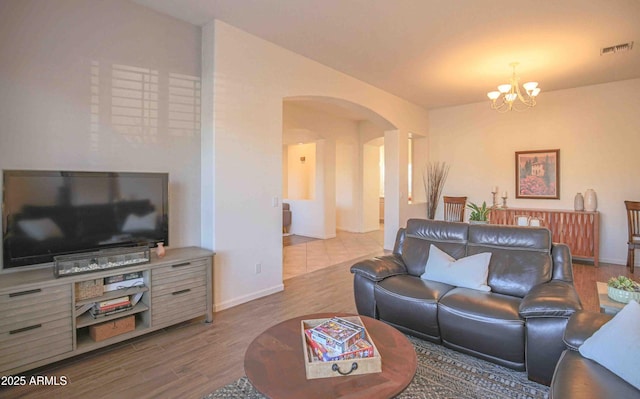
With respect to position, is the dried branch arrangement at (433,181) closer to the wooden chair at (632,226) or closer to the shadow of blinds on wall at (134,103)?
the wooden chair at (632,226)

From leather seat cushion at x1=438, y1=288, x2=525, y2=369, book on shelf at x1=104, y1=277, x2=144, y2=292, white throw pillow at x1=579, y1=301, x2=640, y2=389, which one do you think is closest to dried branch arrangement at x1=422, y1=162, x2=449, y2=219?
leather seat cushion at x1=438, y1=288, x2=525, y2=369

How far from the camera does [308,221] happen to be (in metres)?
8.39

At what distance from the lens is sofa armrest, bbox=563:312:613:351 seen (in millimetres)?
1693

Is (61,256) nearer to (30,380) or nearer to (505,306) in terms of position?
(30,380)

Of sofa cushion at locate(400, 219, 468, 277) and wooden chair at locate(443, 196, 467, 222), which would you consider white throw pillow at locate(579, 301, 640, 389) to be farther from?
wooden chair at locate(443, 196, 467, 222)

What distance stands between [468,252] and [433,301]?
825 millimetres

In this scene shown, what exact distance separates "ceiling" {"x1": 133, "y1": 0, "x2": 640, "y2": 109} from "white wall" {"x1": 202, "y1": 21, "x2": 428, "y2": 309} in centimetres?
24

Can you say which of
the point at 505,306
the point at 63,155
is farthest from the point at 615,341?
the point at 63,155

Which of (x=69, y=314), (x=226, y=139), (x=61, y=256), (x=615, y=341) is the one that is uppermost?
(x=226, y=139)

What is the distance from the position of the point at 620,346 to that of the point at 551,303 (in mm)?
572

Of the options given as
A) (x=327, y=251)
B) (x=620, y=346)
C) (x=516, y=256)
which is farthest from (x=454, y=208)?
(x=620, y=346)

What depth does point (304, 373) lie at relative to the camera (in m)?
1.53

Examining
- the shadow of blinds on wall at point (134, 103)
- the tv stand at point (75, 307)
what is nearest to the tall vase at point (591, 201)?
the tv stand at point (75, 307)

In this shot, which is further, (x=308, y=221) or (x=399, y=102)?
(x=308, y=221)
